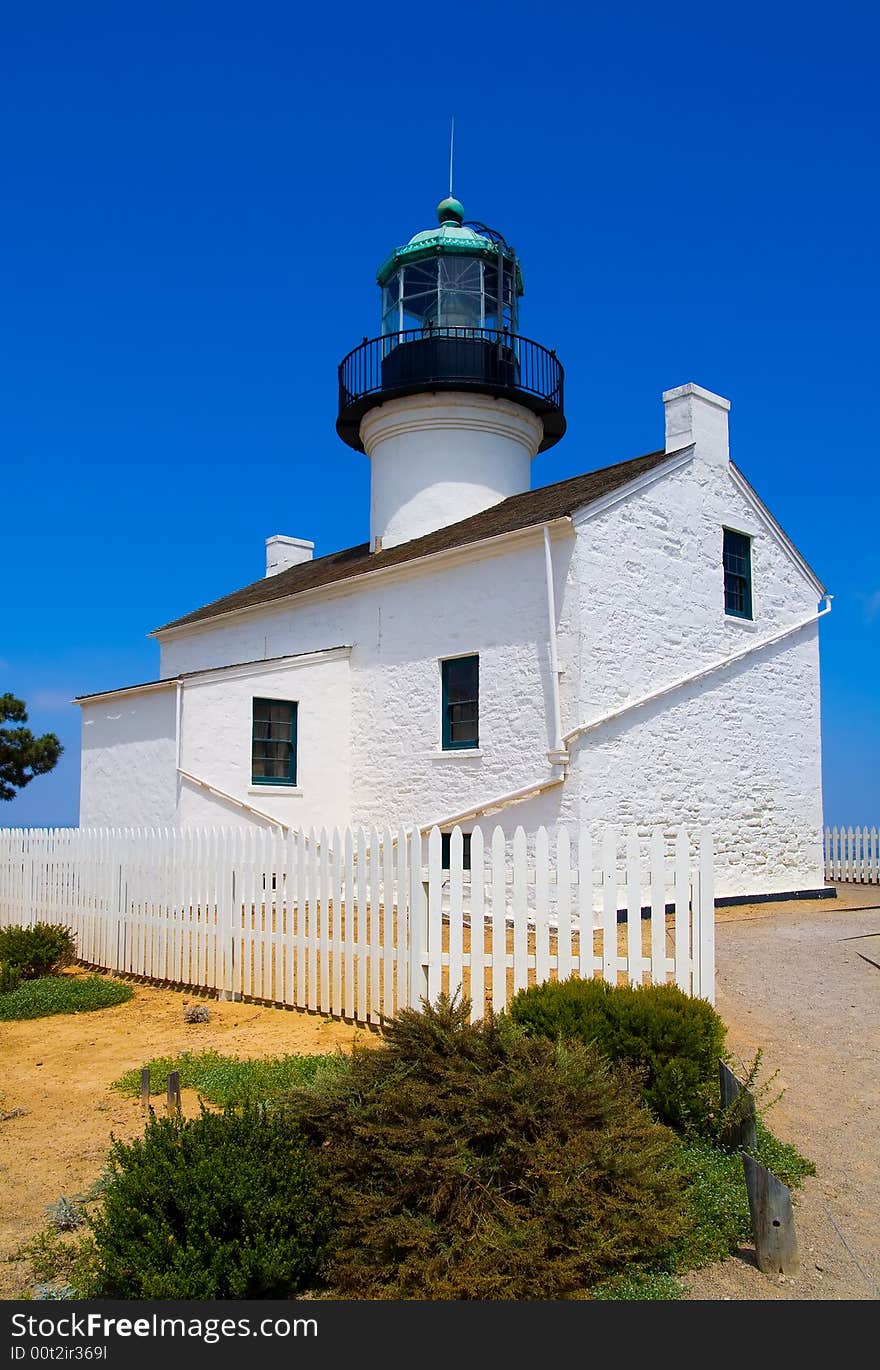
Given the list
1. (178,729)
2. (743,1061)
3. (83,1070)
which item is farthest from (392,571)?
(743,1061)

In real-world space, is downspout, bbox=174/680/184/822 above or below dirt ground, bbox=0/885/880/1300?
above

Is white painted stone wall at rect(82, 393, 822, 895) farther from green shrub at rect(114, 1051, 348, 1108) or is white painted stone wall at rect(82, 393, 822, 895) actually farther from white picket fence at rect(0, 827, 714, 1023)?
green shrub at rect(114, 1051, 348, 1108)

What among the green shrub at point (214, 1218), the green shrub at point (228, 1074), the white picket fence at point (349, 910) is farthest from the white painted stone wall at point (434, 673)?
the green shrub at point (214, 1218)

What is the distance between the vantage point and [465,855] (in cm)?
1510

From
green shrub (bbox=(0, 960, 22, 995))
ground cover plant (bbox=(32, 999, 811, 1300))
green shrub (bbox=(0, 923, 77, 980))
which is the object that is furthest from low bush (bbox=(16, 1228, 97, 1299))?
green shrub (bbox=(0, 923, 77, 980))

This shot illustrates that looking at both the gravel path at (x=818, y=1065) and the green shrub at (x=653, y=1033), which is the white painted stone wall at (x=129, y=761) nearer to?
the gravel path at (x=818, y=1065)

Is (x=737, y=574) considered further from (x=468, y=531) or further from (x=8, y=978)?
(x=8, y=978)

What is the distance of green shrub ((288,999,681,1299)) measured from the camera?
3.83 meters

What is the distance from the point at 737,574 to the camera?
16.3 m

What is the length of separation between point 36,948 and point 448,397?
11.8m

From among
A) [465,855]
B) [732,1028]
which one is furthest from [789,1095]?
[465,855]

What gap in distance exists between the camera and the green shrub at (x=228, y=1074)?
6426mm

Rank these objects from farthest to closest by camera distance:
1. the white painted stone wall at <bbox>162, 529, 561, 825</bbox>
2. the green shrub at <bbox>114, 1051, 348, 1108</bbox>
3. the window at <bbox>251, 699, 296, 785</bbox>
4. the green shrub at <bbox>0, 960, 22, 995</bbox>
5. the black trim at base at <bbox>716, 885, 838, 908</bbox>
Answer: the black trim at base at <bbox>716, 885, 838, 908</bbox>
the window at <bbox>251, 699, 296, 785</bbox>
the white painted stone wall at <bbox>162, 529, 561, 825</bbox>
the green shrub at <bbox>0, 960, 22, 995</bbox>
the green shrub at <bbox>114, 1051, 348, 1108</bbox>

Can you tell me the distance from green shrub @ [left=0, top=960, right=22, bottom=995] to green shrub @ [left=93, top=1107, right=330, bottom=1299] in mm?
6665
